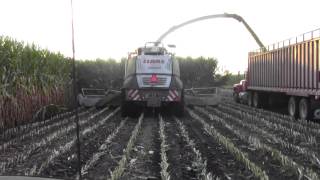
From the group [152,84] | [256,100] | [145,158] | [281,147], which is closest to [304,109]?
[152,84]

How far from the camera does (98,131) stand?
572 inches

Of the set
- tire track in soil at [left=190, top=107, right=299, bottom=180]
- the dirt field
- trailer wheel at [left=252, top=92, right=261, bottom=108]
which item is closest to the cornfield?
the dirt field

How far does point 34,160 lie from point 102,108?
1535 cm

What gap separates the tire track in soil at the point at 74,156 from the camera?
823cm

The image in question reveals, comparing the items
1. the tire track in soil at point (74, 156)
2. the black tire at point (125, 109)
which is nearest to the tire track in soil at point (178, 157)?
the tire track in soil at point (74, 156)

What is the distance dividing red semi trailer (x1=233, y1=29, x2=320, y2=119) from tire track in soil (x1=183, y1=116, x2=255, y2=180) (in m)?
4.83

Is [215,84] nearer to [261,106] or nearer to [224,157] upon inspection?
[261,106]

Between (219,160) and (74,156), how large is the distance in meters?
2.47

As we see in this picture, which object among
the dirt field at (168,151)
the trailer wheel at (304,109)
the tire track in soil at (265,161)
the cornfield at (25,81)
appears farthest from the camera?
the trailer wheel at (304,109)

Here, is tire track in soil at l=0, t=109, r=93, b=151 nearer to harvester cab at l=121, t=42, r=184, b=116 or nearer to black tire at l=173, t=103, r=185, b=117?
harvester cab at l=121, t=42, r=184, b=116

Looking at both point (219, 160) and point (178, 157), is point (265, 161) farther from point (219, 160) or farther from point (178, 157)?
point (178, 157)

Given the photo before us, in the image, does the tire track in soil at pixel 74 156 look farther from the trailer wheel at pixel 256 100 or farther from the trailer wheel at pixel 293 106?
the trailer wheel at pixel 256 100

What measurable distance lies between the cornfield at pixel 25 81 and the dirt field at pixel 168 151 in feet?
1.97

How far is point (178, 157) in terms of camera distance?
9.72 metres
